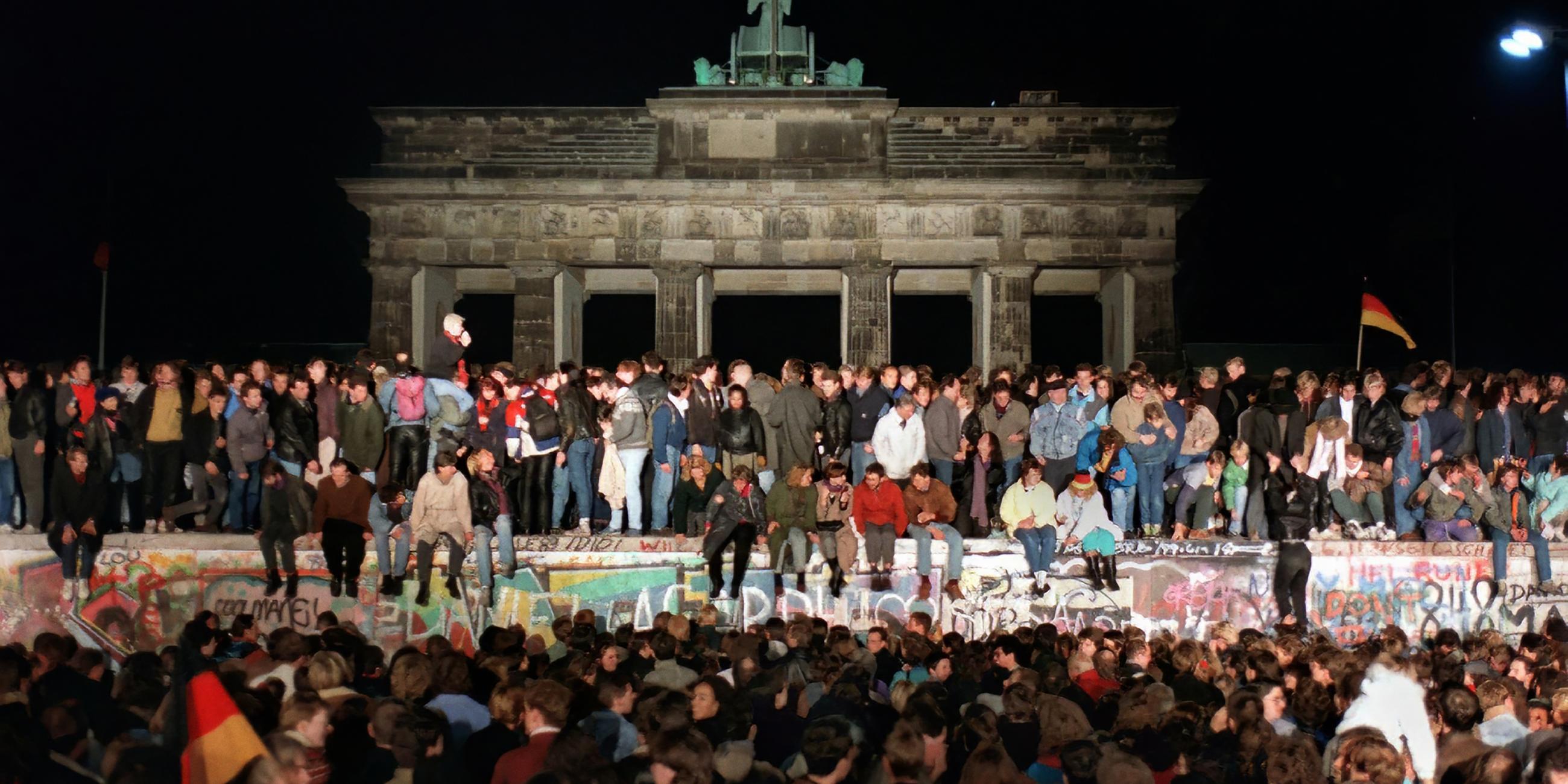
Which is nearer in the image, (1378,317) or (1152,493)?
(1152,493)

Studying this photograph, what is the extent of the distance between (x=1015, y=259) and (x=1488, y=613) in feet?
57.1

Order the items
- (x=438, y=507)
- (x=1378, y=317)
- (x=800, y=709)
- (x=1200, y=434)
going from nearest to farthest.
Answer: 1. (x=800, y=709)
2. (x=438, y=507)
3. (x=1200, y=434)
4. (x=1378, y=317)

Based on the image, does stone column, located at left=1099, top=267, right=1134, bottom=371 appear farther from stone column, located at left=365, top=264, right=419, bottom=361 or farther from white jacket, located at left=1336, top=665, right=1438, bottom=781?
white jacket, located at left=1336, top=665, right=1438, bottom=781

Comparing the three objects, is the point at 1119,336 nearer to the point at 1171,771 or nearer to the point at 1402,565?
the point at 1402,565

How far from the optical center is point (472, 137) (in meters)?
34.0

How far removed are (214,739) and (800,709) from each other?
14.3 feet

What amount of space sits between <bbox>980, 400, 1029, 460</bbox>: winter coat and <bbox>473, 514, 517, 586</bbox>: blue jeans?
18.5 ft

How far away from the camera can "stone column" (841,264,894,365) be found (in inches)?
1304

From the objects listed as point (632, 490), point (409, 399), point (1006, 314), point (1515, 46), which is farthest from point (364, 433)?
point (1006, 314)

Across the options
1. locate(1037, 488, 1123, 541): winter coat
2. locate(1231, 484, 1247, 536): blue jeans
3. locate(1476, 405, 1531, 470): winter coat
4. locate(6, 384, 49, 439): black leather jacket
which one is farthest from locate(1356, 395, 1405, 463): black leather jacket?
locate(6, 384, 49, 439): black leather jacket

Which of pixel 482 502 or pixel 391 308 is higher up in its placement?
pixel 391 308

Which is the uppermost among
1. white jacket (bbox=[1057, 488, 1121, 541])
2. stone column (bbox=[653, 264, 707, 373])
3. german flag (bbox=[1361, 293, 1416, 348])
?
stone column (bbox=[653, 264, 707, 373])

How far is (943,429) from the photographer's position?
1778 cm

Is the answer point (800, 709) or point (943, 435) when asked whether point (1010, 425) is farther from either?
point (800, 709)
